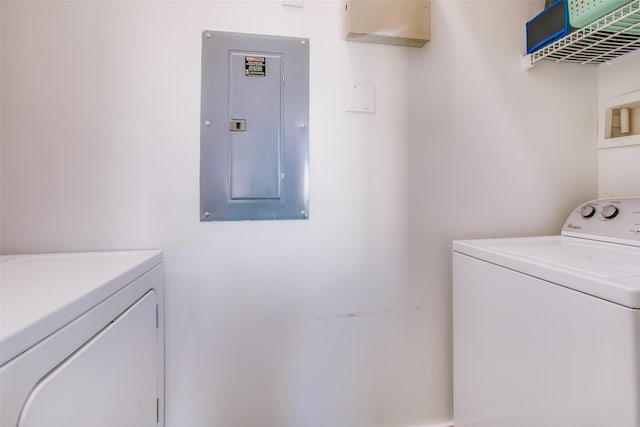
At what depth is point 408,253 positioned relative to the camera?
3.78 feet

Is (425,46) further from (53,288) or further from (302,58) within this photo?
(53,288)

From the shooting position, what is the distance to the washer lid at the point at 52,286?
41 centimetres

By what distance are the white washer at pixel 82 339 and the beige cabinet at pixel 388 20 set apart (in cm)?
108

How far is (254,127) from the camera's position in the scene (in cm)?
104

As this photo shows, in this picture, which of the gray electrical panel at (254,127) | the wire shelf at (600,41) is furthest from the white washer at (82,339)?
the wire shelf at (600,41)

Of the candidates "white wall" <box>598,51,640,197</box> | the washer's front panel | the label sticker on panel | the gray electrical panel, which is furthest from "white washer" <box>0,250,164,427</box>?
"white wall" <box>598,51,640,197</box>

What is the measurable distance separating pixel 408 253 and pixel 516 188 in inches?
22.6

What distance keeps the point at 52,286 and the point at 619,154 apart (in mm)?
2000

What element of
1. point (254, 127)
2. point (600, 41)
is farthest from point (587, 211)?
point (254, 127)

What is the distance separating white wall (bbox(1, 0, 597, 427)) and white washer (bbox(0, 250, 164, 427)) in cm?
14

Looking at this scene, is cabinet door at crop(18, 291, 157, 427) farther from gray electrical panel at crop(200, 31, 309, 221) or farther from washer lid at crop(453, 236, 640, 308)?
washer lid at crop(453, 236, 640, 308)

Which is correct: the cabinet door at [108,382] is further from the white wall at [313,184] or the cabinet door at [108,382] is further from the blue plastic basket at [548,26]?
the blue plastic basket at [548,26]

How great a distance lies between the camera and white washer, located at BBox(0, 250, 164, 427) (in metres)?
0.41

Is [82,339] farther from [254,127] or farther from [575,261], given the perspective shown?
[575,261]
